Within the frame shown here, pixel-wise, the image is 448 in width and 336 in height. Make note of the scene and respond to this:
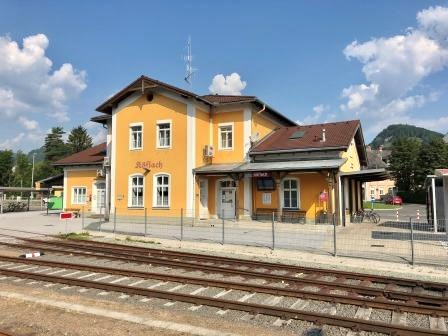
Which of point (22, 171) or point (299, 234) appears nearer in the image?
point (299, 234)

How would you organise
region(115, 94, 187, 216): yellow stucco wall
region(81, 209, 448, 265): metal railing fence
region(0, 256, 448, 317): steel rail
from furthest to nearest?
region(115, 94, 187, 216): yellow stucco wall < region(81, 209, 448, 265): metal railing fence < region(0, 256, 448, 317): steel rail

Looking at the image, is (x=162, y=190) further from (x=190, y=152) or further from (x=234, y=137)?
(x=234, y=137)

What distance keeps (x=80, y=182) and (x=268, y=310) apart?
27.1 m

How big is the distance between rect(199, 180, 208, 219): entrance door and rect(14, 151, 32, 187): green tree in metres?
81.6

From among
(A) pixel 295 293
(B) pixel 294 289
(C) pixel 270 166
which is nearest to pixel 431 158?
(C) pixel 270 166

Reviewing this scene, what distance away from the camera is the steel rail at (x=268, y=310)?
6.01 meters

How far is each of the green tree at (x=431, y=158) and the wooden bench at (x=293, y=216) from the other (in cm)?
4101

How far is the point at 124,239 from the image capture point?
58.8 feet

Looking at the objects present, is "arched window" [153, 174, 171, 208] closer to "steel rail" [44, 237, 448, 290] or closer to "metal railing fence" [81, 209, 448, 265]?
"metal railing fence" [81, 209, 448, 265]

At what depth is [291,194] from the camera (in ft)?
73.9

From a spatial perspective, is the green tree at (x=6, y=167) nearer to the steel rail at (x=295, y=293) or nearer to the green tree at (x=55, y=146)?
the green tree at (x=55, y=146)

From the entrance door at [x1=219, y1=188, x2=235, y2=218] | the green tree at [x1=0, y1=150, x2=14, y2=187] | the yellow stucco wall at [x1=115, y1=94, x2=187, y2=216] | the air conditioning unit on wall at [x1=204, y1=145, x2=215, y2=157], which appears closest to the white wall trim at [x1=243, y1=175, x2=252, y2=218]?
the entrance door at [x1=219, y1=188, x2=235, y2=218]

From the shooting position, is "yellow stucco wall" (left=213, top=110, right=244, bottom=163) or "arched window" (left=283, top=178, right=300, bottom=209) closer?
"arched window" (left=283, top=178, right=300, bottom=209)

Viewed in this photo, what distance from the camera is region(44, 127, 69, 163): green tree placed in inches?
3949
